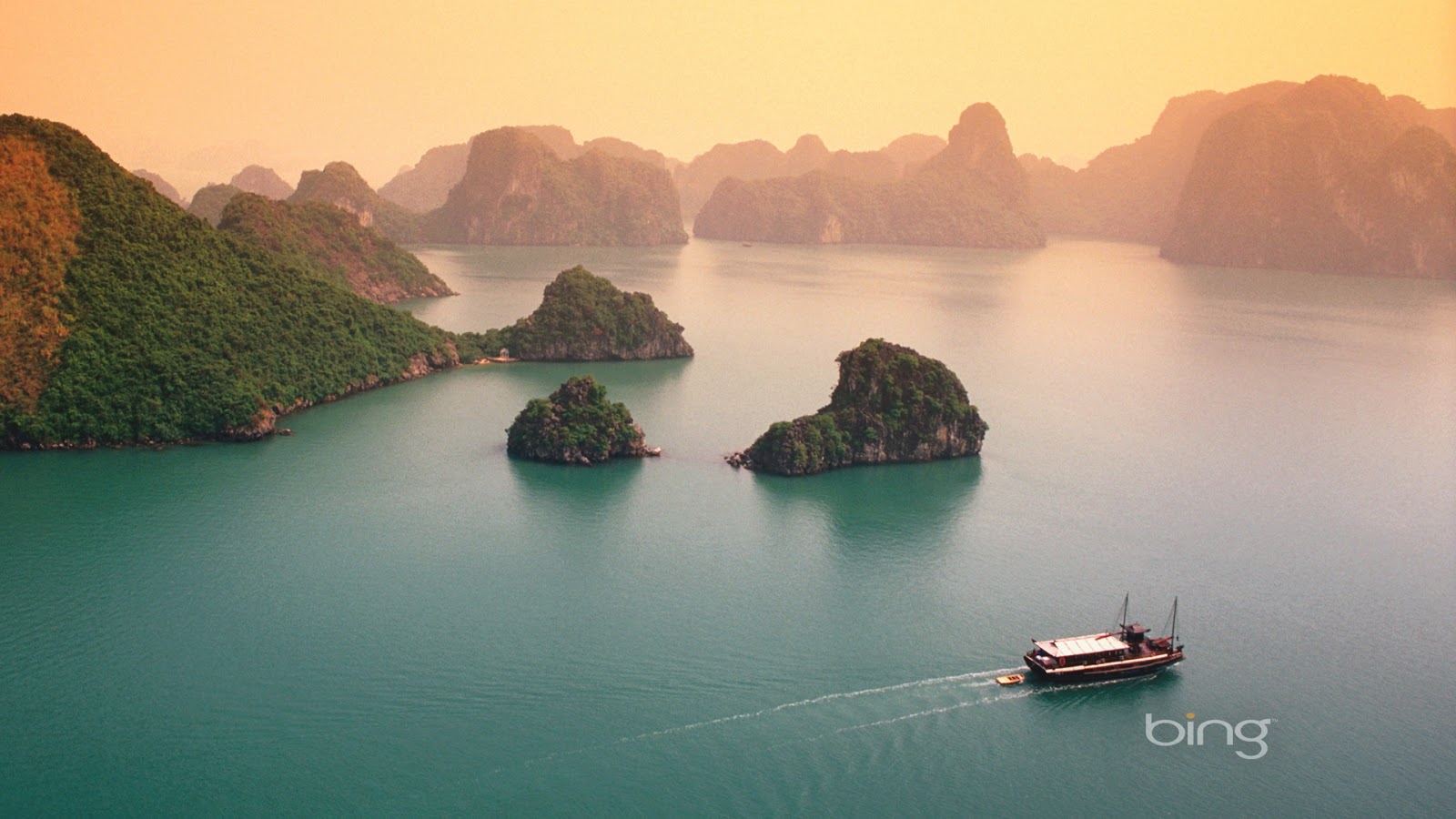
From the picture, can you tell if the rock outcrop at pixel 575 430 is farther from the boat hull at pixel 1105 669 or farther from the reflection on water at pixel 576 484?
the boat hull at pixel 1105 669

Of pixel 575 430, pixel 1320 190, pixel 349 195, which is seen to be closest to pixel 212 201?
pixel 349 195

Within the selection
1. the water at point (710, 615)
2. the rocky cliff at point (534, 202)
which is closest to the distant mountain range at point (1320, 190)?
the rocky cliff at point (534, 202)

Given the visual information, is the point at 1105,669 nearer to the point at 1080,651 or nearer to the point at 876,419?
the point at 1080,651

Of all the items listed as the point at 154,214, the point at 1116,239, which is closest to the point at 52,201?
the point at 154,214

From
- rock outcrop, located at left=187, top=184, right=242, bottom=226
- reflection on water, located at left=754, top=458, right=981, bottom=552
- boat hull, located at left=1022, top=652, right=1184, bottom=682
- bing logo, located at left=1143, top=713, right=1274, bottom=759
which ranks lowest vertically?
bing logo, located at left=1143, top=713, right=1274, bottom=759

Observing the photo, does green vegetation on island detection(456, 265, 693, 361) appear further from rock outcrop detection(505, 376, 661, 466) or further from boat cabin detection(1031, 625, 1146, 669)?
boat cabin detection(1031, 625, 1146, 669)

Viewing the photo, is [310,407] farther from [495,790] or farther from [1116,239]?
[1116,239]

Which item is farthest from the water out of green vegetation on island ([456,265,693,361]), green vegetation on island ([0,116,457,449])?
green vegetation on island ([456,265,693,361])
